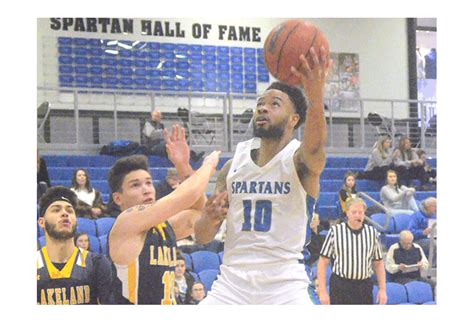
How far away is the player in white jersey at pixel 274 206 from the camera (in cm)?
477

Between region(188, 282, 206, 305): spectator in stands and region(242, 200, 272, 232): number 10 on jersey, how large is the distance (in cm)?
41

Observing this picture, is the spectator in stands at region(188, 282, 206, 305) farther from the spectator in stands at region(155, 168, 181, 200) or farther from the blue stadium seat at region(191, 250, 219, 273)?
the spectator in stands at region(155, 168, 181, 200)

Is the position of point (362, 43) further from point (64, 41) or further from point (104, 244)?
point (104, 244)

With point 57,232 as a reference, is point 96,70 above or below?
above

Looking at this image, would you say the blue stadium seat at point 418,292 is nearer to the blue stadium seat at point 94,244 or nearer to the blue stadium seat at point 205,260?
the blue stadium seat at point 205,260

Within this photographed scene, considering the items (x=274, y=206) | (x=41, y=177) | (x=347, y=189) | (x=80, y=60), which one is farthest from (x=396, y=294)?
(x=80, y=60)

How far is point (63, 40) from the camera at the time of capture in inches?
193

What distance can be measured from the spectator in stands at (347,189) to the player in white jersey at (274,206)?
16cm

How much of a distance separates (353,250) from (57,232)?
166 cm

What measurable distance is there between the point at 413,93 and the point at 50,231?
219 cm

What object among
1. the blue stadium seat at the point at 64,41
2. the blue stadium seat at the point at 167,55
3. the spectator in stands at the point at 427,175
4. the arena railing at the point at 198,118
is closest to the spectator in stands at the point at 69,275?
the arena railing at the point at 198,118

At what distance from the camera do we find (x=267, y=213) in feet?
15.7
